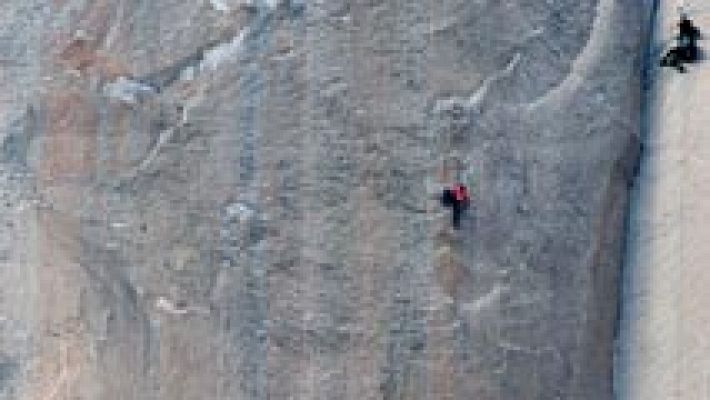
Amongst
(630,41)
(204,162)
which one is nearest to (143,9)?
(204,162)

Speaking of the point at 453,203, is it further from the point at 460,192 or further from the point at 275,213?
the point at 275,213

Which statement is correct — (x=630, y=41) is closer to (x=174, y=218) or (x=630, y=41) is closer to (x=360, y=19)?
(x=360, y=19)

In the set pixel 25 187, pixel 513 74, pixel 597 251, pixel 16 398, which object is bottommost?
pixel 16 398

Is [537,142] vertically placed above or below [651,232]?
above

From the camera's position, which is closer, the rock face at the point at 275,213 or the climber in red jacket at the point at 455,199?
the rock face at the point at 275,213

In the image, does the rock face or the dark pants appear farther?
the dark pants

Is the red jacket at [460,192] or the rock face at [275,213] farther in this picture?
the red jacket at [460,192]

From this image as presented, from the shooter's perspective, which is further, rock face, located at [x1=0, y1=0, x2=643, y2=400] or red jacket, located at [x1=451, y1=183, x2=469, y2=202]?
red jacket, located at [x1=451, y1=183, x2=469, y2=202]

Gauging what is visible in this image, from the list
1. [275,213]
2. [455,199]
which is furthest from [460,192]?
[275,213]
